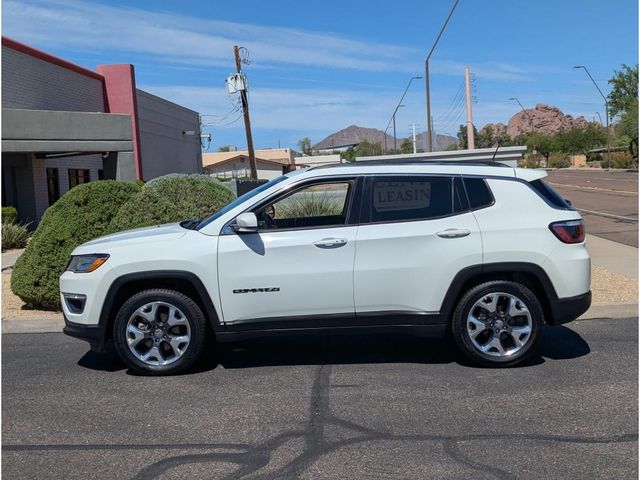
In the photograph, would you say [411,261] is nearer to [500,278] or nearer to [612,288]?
[500,278]

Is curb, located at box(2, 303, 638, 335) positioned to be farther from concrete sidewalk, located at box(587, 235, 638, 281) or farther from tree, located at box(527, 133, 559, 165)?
tree, located at box(527, 133, 559, 165)

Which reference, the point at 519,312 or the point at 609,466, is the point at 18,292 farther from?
the point at 609,466

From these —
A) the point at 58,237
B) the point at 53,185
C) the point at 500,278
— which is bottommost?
the point at 500,278

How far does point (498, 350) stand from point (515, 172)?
5.30ft

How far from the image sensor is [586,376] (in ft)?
18.2

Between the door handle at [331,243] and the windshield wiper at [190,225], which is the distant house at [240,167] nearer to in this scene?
the windshield wiper at [190,225]

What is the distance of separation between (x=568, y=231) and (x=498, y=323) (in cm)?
101

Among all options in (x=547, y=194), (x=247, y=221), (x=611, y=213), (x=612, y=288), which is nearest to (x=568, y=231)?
(x=547, y=194)

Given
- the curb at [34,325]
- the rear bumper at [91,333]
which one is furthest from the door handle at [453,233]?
the curb at [34,325]

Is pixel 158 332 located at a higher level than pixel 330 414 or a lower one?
higher

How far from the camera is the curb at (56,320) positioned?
25.3ft

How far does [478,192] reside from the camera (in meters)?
5.88

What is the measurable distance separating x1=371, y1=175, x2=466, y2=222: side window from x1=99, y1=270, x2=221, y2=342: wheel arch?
162 cm

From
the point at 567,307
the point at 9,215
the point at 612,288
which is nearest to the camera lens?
the point at 567,307
